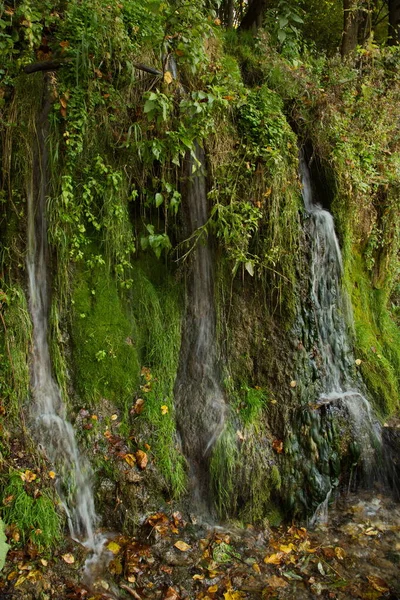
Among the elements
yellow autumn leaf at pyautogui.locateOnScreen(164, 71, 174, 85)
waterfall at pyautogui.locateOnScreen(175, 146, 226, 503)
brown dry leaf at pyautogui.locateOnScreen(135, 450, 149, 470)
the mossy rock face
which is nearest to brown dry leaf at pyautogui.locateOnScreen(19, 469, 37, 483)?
the mossy rock face

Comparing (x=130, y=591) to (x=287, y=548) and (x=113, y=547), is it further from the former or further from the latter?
(x=287, y=548)

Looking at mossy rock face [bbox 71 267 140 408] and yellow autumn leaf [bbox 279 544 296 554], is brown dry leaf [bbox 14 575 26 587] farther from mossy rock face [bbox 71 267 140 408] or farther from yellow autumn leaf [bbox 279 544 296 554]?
yellow autumn leaf [bbox 279 544 296 554]

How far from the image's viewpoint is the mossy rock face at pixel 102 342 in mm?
4117

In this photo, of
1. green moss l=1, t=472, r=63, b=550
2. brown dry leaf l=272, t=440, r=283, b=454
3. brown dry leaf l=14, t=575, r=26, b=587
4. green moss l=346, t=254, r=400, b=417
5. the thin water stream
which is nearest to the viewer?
brown dry leaf l=14, t=575, r=26, b=587

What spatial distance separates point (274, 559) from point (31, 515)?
1.92 m

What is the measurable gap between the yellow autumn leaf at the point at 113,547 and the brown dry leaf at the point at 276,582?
3.88 ft

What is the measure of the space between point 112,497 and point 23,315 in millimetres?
1722

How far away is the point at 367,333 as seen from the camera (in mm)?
5402

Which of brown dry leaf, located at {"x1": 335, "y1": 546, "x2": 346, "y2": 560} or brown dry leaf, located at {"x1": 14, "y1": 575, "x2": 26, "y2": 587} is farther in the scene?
brown dry leaf, located at {"x1": 335, "y1": 546, "x2": 346, "y2": 560}

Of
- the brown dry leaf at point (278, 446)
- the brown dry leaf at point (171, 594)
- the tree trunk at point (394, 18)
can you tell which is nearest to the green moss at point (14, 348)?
the brown dry leaf at point (171, 594)

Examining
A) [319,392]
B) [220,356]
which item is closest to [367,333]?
[319,392]

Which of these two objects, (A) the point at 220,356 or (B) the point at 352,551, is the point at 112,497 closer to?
(A) the point at 220,356

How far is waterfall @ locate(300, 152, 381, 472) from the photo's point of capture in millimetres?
4547

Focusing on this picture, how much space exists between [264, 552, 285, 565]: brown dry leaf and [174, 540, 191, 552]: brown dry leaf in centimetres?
63
